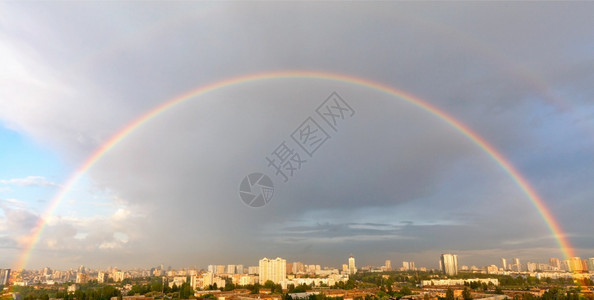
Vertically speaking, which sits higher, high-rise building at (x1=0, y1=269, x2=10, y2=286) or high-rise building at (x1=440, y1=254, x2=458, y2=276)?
high-rise building at (x1=0, y1=269, x2=10, y2=286)

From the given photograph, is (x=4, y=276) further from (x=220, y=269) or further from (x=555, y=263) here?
(x=555, y=263)

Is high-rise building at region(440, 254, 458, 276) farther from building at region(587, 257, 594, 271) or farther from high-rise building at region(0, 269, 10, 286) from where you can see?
high-rise building at region(0, 269, 10, 286)

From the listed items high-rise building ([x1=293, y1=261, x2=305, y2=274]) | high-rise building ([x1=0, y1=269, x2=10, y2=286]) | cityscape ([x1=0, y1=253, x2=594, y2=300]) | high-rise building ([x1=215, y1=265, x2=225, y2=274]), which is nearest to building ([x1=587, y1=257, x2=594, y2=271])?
cityscape ([x1=0, y1=253, x2=594, y2=300])

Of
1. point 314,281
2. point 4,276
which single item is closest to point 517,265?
point 314,281

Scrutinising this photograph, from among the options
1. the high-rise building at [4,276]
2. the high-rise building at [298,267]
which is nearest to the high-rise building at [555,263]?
the high-rise building at [298,267]

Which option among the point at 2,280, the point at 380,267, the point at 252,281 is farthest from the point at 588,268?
the point at 2,280

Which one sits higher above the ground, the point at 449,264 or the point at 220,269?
the point at 449,264

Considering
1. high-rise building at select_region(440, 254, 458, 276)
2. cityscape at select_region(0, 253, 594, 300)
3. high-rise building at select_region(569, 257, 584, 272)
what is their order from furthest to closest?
high-rise building at select_region(440, 254, 458, 276) < high-rise building at select_region(569, 257, 584, 272) < cityscape at select_region(0, 253, 594, 300)
